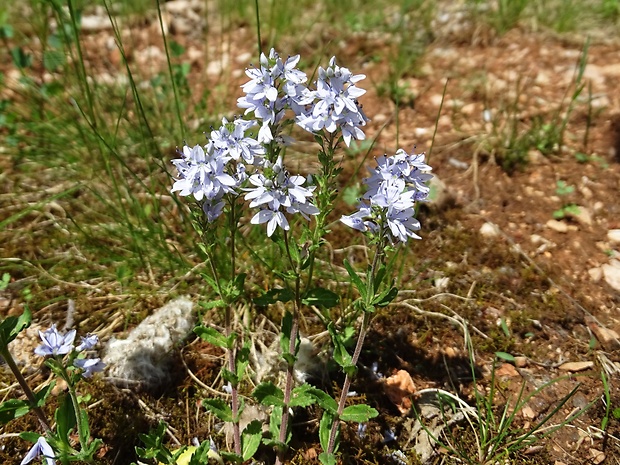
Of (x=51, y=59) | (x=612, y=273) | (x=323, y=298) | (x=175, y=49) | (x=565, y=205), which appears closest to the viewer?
(x=323, y=298)

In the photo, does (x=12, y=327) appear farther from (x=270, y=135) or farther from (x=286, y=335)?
(x=270, y=135)

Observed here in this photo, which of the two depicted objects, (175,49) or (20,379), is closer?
(20,379)

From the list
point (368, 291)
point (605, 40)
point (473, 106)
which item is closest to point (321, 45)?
point (473, 106)

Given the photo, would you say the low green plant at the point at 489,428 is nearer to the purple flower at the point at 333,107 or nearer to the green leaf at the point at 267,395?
the green leaf at the point at 267,395

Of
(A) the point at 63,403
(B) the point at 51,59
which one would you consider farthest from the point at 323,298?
(B) the point at 51,59

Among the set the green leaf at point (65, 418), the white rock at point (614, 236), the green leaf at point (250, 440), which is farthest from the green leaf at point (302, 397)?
the white rock at point (614, 236)

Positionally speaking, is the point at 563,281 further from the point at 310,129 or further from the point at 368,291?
the point at 310,129

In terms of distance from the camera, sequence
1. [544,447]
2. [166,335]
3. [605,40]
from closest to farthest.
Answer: [544,447] < [166,335] < [605,40]
